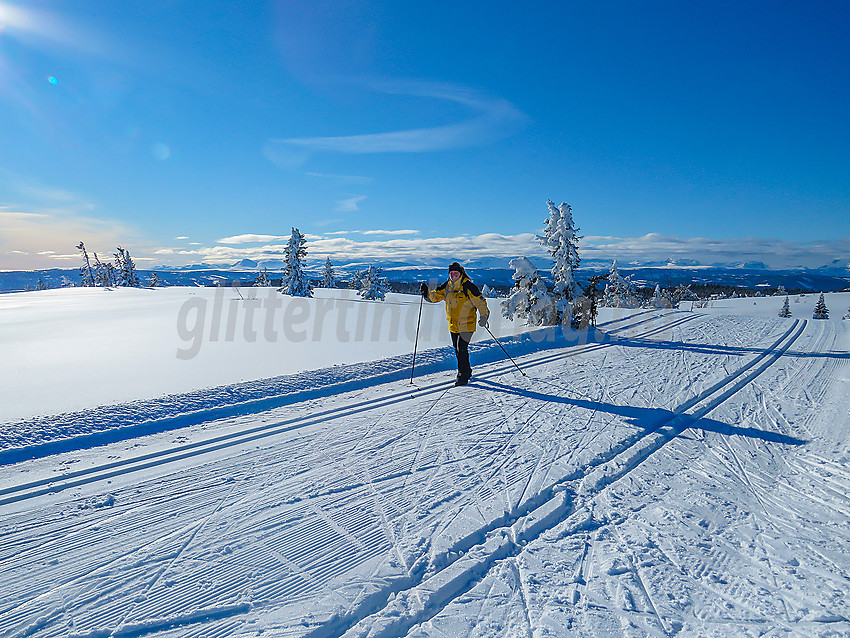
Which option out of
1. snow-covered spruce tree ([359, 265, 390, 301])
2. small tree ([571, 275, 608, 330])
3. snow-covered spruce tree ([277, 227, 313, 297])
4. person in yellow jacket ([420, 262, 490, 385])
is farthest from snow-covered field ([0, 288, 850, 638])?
snow-covered spruce tree ([359, 265, 390, 301])

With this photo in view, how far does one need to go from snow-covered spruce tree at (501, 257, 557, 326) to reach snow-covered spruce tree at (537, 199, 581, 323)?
388 millimetres

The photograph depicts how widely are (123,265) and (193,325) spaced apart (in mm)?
56046

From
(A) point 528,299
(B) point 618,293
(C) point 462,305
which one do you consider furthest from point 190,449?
(B) point 618,293

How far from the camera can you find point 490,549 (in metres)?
2.86

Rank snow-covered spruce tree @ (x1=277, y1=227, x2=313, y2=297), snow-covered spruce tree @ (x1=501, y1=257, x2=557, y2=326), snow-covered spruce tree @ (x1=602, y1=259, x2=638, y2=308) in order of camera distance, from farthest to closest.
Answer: snow-covered spruce tree @ (x1=602, y1=259, x2=638, y2=308) → snow-covered spruce tree @ (x1=277, y1=227, x2=313, y2=297) → snow-covered spruce tree @ (x1=501, y1=257, x2=557, y2=326)

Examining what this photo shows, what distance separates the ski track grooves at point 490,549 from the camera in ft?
7.57

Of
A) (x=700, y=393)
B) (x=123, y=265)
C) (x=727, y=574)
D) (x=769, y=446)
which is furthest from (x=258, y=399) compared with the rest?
(x=123, y=265)

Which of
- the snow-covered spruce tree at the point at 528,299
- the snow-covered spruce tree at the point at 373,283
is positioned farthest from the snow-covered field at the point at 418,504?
the snow-covered spruce tree at the point at 373,283

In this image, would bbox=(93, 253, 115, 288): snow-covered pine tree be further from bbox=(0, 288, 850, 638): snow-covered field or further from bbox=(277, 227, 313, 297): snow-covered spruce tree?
bbox=(0, 288, 850, 638): snow-covered field

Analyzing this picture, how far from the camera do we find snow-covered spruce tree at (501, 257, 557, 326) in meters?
16.3

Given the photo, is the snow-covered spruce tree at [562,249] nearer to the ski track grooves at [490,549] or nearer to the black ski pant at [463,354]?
the black ski pant at [463,354]

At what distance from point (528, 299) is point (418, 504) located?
14.3 metres

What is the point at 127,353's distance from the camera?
8.86 m

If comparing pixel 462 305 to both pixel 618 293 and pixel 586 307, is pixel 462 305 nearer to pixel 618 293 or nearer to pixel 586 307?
pixel 586 307
